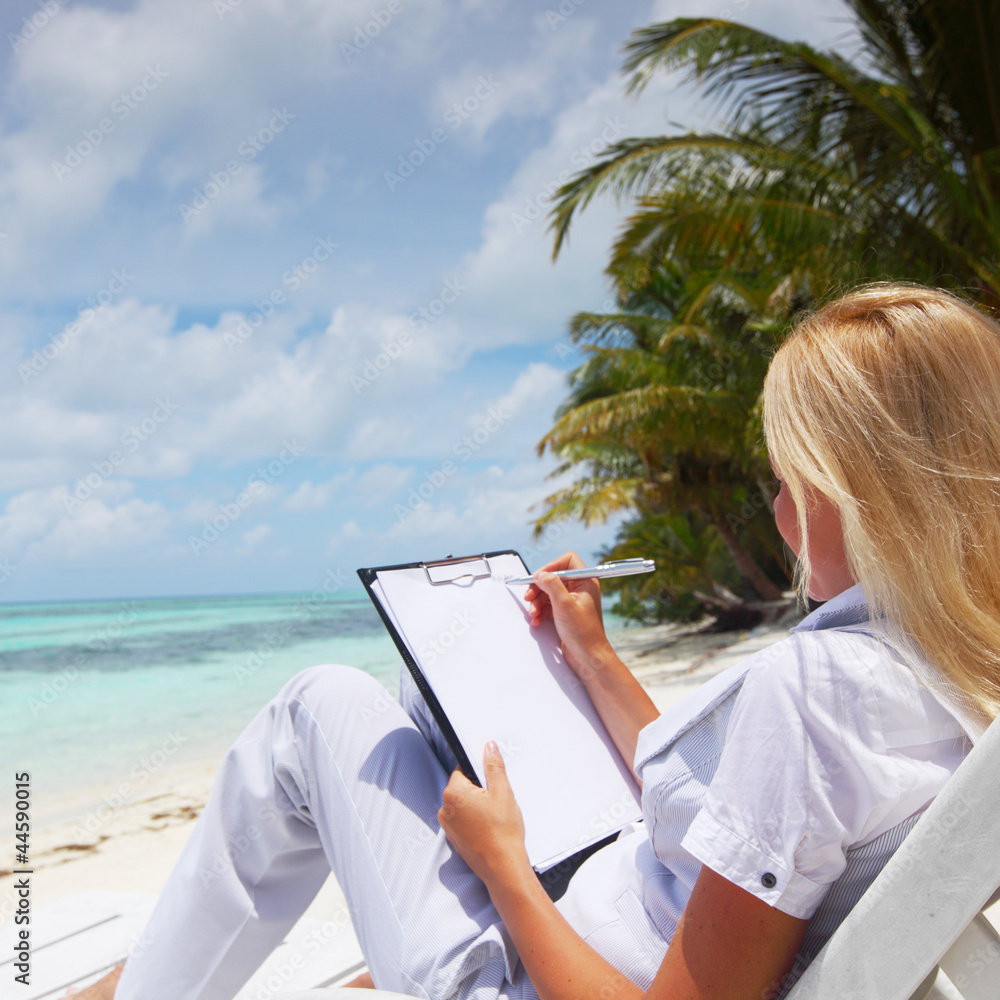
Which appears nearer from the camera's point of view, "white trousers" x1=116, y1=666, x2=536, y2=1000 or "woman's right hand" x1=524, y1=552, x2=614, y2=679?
"white trousers" x1=116, y1=666, x2=536, y2=1000

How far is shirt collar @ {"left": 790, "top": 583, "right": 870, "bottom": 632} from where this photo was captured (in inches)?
38.7

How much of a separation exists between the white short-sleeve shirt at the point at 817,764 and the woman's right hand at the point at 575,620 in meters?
0.72

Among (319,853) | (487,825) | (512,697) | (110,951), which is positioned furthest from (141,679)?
(487,825)

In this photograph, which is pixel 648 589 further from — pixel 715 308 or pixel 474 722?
pixel 474 722

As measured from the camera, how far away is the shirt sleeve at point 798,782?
0.83 m

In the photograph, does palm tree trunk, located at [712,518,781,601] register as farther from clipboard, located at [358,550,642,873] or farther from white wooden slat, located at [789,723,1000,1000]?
white wooden slat, located at [789,723,1000,1000]

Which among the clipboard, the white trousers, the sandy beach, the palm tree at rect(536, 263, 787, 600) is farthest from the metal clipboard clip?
the palm tree at rect(536, 263, 787, 600)

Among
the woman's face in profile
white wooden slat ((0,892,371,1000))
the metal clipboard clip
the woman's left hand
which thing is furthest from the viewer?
white wooden slat ((0,892,371,1000))

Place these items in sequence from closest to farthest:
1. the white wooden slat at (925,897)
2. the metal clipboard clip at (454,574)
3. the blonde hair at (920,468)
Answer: the white wooden slat at (925,897)
the blonde hair at (920,468)
the metal clipboard clip at (454,574)

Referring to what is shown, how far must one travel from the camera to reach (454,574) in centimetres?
163

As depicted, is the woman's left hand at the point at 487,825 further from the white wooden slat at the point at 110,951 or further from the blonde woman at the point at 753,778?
the white wooden slat at the point at 110,951

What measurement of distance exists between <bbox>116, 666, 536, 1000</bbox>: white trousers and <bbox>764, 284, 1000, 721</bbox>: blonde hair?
0.76 m

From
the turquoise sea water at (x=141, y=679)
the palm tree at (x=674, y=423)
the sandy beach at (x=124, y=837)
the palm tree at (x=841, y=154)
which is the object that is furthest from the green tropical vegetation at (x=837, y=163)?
the turquoise sea water at (x=141, y=679)

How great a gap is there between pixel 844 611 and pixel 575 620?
0.71 meters
